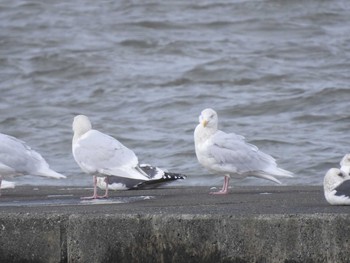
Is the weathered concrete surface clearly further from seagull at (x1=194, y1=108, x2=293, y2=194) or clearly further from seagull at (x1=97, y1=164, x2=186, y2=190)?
seagull at (x1=97, y1=164, x2=186, y2=190)

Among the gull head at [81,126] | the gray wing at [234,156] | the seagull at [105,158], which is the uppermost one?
the gull head at [81,126]

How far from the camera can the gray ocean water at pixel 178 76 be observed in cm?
1494

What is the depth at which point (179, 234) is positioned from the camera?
242 inches

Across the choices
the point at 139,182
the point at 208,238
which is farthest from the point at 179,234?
the point at 139,182

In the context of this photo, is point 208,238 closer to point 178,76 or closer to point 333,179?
point 333,179

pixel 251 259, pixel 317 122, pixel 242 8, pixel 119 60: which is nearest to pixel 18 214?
pixel 251 259

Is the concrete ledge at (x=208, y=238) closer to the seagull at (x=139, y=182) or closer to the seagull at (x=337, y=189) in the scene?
the seagull at (x=337, y=189)

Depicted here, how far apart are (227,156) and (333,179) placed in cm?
157

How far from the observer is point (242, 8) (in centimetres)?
2431

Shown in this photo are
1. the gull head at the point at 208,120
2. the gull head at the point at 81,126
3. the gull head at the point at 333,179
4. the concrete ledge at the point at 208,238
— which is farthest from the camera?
the gull head at the point at 208,120

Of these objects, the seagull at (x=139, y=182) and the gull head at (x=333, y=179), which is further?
the seagull at (x=139, y=182)

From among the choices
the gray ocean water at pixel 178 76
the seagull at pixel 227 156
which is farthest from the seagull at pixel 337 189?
the gray ocean water at pixel 178 76

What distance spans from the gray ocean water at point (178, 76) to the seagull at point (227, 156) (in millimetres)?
4116

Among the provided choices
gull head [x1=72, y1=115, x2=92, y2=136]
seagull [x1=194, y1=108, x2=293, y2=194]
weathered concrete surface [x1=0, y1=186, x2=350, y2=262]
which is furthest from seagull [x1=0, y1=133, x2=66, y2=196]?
weathered concrete surface [x1=0, y1=186, x2=350, y2=262]
